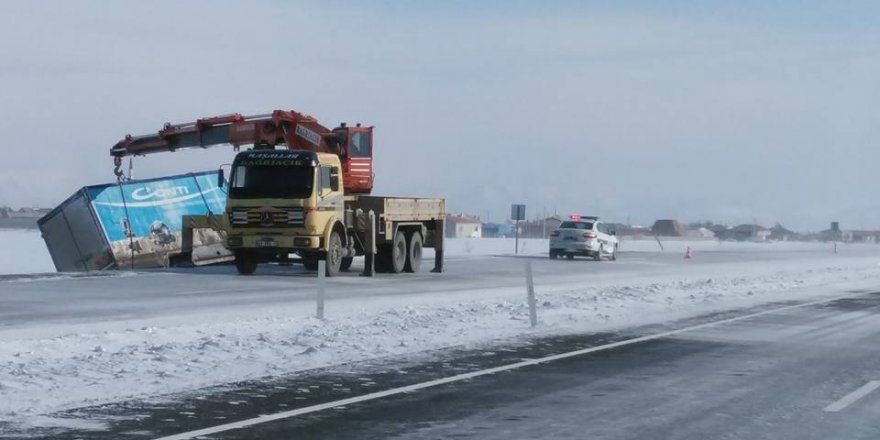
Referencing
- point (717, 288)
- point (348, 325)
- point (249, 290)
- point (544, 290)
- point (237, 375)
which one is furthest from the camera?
point (717, 288)

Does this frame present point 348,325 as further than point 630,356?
Yes

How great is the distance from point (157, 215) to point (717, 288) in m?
15.0

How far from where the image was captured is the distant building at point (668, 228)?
167375mm

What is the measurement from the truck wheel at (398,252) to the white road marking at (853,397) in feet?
69.5

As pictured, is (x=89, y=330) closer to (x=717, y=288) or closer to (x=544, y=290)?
(x=544, y=290)

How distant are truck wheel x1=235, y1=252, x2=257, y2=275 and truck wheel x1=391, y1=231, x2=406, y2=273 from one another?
400 cm

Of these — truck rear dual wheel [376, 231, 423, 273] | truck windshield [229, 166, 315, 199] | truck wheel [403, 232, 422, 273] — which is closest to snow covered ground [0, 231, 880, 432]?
truck rear dual wheel [376, 231, 423, 273]

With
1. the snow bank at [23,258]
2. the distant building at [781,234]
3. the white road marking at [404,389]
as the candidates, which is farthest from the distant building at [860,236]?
the white road marking at [404,389]

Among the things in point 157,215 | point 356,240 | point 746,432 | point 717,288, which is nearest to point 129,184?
point 157,215

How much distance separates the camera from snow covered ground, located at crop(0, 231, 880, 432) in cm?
1262

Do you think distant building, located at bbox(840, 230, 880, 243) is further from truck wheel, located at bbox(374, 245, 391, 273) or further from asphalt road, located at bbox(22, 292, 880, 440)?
asphalt road, located at bbox(22, 292, 880, 440)

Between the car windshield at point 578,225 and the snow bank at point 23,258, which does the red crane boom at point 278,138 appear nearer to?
the snow bank at point 23,258

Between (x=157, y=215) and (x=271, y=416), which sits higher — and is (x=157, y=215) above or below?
above

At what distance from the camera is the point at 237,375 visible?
516 inches
